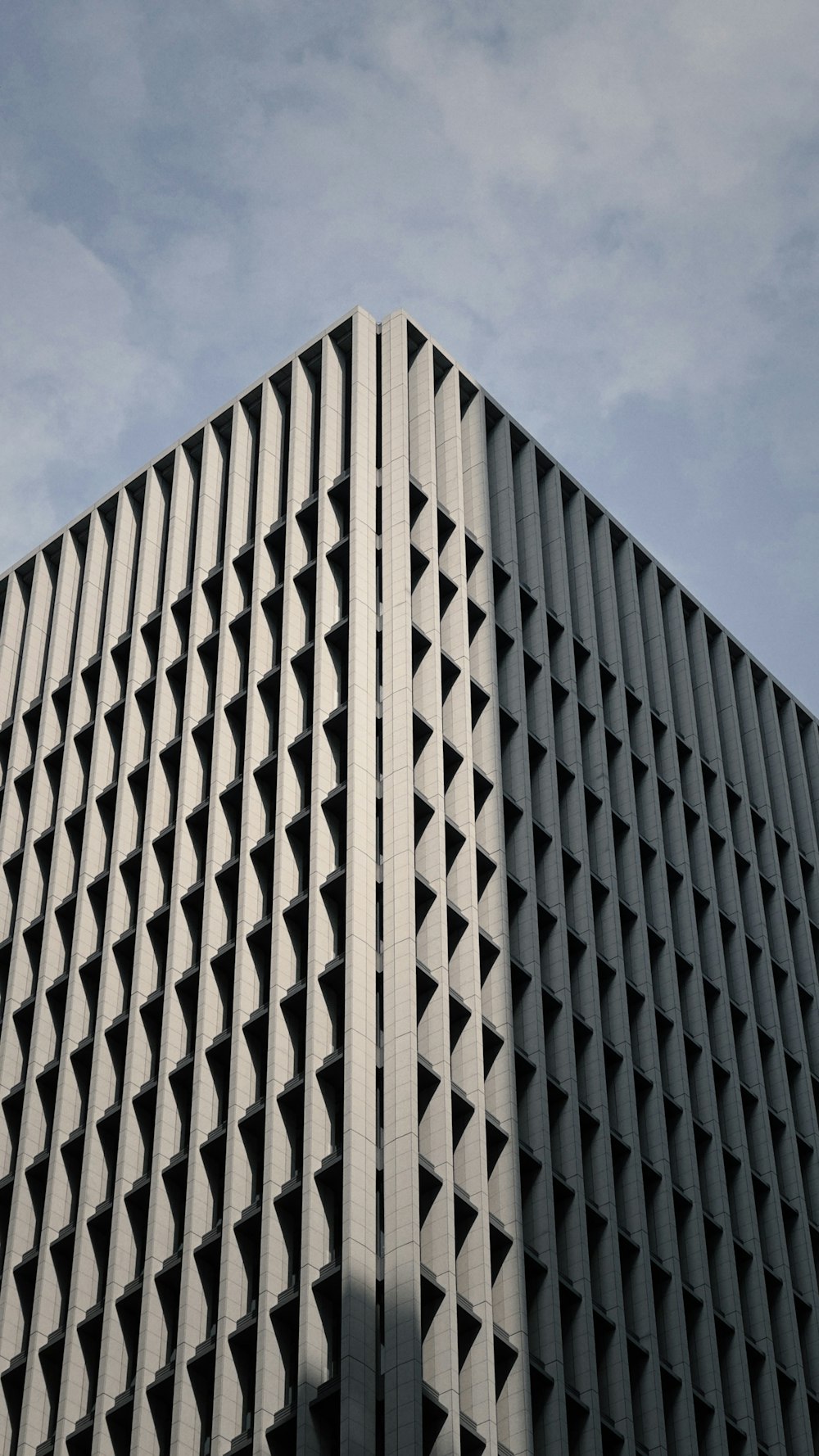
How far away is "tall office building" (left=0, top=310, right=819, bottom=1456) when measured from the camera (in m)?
59.5

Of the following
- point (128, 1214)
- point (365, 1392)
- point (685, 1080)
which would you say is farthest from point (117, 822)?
point (365, 1392)

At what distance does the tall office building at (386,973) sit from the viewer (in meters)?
59.5

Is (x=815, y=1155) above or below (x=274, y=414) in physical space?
below

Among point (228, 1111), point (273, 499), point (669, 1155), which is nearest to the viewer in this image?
point (228, 1111)

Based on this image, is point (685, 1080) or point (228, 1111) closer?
point (228, 1111)

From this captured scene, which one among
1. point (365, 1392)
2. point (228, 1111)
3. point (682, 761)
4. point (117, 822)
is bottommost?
point (365, 1392)

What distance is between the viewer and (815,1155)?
269 ft

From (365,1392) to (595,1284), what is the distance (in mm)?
13172

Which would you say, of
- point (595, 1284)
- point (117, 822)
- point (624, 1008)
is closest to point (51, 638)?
point (117, 822)

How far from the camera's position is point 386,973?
62688 mm

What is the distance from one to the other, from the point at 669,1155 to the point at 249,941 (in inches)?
709

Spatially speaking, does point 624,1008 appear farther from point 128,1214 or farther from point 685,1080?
point 128,1214

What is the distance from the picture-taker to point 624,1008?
7344cm

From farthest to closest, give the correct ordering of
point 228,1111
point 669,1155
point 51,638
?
point 51,638 < point 669,1155 < point 228,1111
